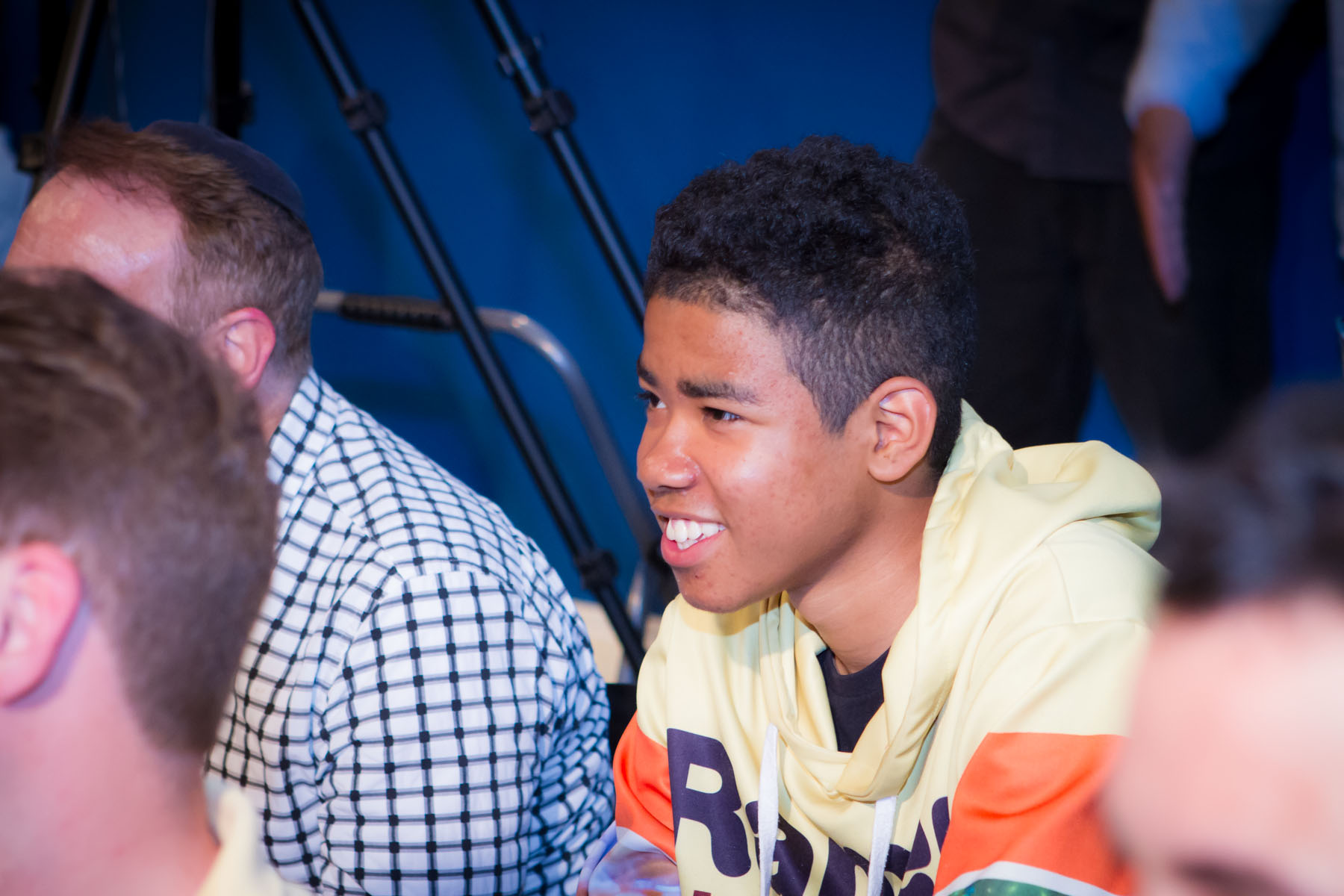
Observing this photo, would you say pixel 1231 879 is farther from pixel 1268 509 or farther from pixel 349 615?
pixel 349 615

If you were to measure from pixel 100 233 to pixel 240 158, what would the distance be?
0.17 meters

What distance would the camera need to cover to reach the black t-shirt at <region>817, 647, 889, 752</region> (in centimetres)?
99

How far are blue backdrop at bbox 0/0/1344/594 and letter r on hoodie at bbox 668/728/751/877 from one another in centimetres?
116

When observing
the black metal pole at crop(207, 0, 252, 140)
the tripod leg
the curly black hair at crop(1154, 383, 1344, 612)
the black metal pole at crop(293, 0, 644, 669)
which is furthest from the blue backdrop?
the curly black hair at crop(1154, 383, 1344, 612)

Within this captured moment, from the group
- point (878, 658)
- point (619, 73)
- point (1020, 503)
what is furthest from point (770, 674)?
point (619, 73)

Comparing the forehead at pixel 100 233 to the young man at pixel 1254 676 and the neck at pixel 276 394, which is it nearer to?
the neck at pixel 276 394

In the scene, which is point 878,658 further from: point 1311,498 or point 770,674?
point 1311,498

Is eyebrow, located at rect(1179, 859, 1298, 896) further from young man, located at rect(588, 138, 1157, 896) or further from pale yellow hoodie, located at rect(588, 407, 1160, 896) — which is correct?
young man, located at rect(588, 138, 1157, 896)

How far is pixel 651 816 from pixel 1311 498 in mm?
807

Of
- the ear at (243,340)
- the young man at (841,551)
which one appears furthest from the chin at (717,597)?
the ear at (243,340)

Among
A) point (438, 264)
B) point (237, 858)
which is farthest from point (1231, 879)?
point (438, 264)

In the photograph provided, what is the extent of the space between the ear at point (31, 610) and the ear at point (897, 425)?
63cm

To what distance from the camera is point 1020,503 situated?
0.90m

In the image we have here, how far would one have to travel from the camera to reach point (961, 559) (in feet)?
2.90
